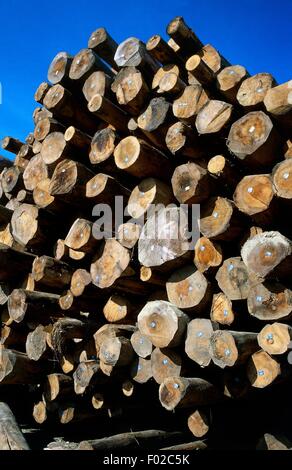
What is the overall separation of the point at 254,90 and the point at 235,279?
3.80 feet

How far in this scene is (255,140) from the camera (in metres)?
2.71

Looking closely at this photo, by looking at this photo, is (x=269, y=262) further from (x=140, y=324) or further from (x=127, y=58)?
(x=127, y=58)

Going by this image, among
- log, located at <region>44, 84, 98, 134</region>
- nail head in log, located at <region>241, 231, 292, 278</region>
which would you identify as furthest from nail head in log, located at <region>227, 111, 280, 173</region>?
log, located at <region>44, 84, 98, 134</region>

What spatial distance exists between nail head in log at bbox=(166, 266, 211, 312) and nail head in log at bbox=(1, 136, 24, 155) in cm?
271

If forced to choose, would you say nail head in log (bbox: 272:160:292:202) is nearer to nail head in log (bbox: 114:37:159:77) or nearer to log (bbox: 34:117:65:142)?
nail head in log (bbox: 114:37:159:77)

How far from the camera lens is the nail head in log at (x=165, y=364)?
2943mm

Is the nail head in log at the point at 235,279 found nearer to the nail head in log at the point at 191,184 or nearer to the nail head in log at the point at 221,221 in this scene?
the nail head in log at the point at 221,221

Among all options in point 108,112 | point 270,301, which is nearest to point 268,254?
point 270,301

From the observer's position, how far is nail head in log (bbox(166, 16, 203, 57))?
3.34 metres

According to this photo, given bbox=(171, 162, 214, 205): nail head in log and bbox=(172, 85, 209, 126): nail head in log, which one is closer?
bbox=(171, 162, 214, 205): nail head in log

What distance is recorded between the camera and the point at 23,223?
3.91 meters

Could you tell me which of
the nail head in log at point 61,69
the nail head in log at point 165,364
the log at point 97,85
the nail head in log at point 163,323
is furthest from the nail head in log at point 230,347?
the nail head in log at point 61,69

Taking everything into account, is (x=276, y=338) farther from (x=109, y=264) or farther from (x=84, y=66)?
(x=84, y=66)
